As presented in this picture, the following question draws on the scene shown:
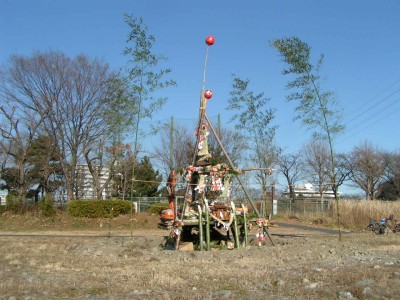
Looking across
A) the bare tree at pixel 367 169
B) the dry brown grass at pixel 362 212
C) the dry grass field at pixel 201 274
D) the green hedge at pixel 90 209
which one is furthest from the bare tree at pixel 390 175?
the dry grass field at pixel 201 274

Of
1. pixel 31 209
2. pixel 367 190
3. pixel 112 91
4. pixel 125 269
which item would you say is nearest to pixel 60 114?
pixel 31 209

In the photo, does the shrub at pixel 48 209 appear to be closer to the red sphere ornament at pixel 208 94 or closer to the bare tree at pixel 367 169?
the red sphere ornament at pixel 208 94

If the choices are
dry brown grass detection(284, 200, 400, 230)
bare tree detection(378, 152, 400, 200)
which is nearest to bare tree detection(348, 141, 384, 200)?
bare tree detection(378, 152, 400, 200)

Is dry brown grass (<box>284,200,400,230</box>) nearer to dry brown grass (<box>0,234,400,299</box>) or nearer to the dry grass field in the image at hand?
the dry grass field

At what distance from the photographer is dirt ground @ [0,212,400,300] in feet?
21.6

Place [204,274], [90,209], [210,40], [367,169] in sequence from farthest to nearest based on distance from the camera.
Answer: [367,169] < [90,209] < [210,40] < [204,274]

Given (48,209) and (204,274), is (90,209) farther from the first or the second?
(204,274)

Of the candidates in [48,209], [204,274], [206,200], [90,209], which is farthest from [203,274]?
[48,209]

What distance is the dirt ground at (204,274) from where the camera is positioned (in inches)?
259

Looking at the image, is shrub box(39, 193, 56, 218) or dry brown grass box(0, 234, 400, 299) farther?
shrub box(39, 193, 56, 218)

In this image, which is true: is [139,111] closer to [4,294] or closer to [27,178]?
[4,294]

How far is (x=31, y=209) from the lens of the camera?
32.1 metres

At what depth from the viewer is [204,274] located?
27.7 ft

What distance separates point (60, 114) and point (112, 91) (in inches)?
827
